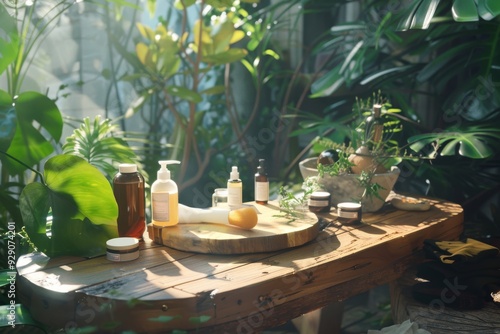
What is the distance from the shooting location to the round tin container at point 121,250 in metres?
1.77

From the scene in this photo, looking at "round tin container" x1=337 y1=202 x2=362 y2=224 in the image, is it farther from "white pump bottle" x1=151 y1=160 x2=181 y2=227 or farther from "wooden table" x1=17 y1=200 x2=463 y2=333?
"white pump bottle" x1=151 y1=160 x2=181 y2=227

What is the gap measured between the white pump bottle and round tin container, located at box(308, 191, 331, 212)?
521 mm

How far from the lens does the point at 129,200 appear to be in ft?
6.29

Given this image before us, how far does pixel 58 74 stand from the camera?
307 cm

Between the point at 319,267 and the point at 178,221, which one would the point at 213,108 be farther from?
the point at 319,267

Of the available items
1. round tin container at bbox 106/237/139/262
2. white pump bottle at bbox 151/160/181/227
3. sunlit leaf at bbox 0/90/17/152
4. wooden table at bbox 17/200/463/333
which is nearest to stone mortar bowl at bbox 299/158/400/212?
wooden table at bbox 17/200/463/333

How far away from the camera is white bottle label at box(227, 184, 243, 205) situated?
2117 mm

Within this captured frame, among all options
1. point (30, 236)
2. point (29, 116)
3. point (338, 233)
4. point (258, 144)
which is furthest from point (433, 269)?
point (258, 144)

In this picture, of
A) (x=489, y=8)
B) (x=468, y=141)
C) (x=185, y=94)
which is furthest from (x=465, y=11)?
(x=185, y=94)

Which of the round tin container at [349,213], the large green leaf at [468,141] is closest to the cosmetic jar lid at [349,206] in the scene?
the round tin container at [349,213]

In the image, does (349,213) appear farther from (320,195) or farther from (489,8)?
(489,8)

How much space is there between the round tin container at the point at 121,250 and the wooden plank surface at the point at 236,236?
0.13 meters

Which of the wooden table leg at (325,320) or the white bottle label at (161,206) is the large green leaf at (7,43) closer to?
the white bottle label at (161,206)

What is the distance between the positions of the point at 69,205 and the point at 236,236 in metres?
0.45
